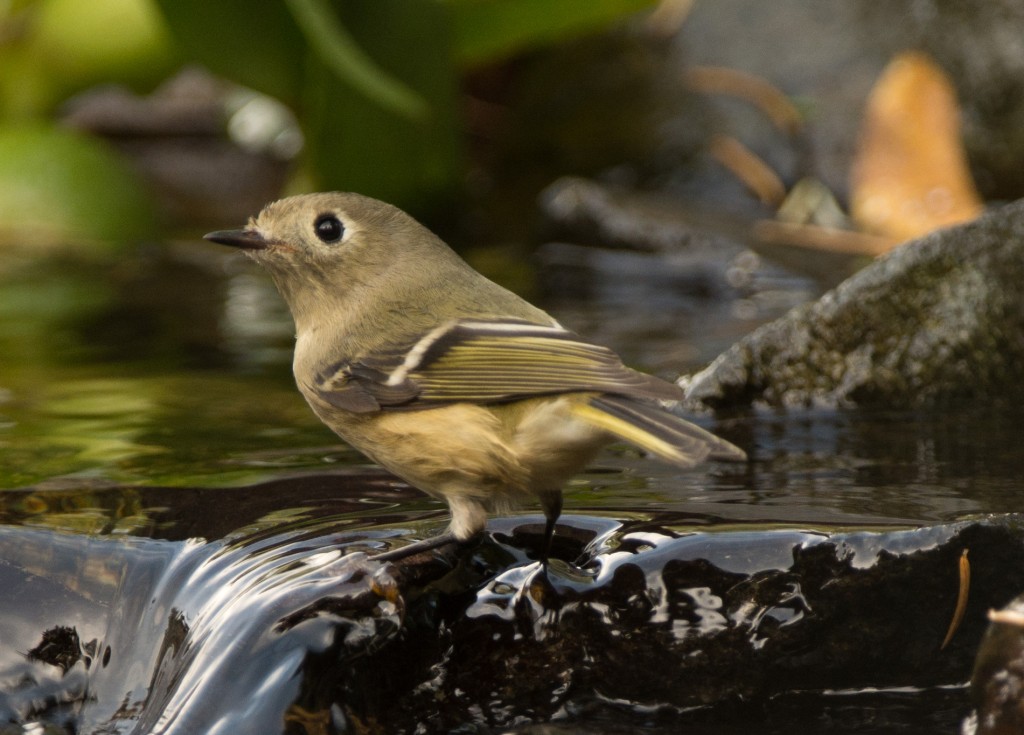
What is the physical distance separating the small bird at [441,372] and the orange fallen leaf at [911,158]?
12.8 feet

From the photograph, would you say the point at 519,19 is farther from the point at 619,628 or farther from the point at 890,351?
the point at 619,628

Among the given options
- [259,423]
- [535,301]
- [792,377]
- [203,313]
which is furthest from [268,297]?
[792,377]

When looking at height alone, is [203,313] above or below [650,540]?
above

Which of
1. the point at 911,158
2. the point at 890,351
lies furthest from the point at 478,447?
the point at 911,158

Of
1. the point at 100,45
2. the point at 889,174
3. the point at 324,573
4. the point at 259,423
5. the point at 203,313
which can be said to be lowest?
the point at 324,573

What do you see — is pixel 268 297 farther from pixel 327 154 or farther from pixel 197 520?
pixel 197 520

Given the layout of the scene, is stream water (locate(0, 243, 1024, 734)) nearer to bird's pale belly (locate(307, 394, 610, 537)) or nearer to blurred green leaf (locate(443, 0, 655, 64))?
bird's pale belly (locate(307, 394, 610, 537))

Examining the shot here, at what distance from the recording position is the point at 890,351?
4.11m

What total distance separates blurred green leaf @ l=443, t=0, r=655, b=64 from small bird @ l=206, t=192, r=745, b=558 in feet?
12.0

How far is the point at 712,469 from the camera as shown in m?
3.51

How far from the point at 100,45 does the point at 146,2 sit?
0.39 m

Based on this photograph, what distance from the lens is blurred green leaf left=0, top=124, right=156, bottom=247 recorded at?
21.1 feet

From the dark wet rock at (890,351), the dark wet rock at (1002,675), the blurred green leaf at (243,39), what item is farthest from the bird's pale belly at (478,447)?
the blurred green leaf at (243,39)

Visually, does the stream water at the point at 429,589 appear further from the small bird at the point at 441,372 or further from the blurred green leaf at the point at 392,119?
the blurred green leaf at the point at 392,119
